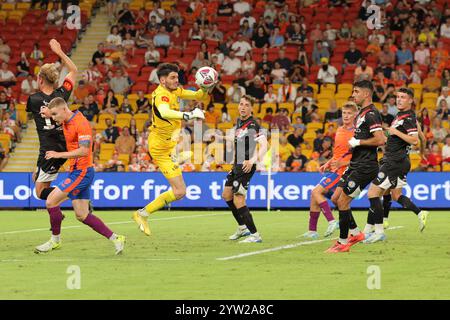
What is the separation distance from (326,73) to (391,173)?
15455 millimetres

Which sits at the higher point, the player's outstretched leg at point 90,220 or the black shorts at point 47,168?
the black shorts at point 47,168

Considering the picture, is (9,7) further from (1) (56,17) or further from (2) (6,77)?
(2) (6,77)


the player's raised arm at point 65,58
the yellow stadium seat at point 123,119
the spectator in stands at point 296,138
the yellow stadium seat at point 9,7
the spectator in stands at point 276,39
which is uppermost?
the yellow stadium seat at point 9,7

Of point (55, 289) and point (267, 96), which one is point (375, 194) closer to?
point (55, 289)

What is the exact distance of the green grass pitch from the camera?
9695 millimetres

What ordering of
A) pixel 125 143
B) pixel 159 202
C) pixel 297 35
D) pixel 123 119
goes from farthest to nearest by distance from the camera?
pixel 297 35
pixel 123 119
pixel 125 143
pixel 159 202

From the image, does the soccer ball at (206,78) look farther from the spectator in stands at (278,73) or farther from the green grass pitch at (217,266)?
the spectator in stands at (278,73)

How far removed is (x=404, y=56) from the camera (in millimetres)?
30688

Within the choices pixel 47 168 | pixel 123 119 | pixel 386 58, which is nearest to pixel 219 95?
pixel 123 119

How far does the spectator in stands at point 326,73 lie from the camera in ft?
101

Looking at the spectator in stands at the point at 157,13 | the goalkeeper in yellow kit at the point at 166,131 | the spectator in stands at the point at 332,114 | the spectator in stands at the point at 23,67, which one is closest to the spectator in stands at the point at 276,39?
the spectator in stands at the point at 157,13

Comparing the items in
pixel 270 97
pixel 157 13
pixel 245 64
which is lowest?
pixel 270 97
